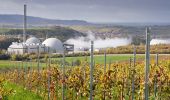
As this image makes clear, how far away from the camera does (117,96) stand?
17562 millimetres

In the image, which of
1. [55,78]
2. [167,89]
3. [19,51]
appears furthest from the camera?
[19,51]

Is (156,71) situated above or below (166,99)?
above

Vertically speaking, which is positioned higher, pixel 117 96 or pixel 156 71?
pixel 156 71

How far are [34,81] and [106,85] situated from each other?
427 inches

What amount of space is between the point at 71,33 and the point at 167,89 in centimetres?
16670

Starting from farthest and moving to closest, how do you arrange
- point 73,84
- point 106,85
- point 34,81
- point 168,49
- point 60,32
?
1. point 60,32
2. point 168,49
3. point 34,81
4. point 73,84
5. point 106,85

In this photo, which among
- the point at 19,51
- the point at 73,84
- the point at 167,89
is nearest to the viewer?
the point at 167,89

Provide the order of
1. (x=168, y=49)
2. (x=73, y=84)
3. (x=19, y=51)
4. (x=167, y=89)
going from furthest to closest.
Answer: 1. (x=19, y=51)
2. (x=168, y=49)
3. (x=73, y=84)
4. (x=167, y=89)

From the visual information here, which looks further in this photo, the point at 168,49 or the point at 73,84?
the point at 168,49

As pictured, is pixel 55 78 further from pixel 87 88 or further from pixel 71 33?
pixel 71 33

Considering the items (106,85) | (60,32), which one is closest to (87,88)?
(106,85)

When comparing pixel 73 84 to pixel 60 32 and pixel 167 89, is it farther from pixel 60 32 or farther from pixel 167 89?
pixel 60 32

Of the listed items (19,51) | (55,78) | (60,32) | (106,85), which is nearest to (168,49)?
(19,51)

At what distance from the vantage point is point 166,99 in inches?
643
